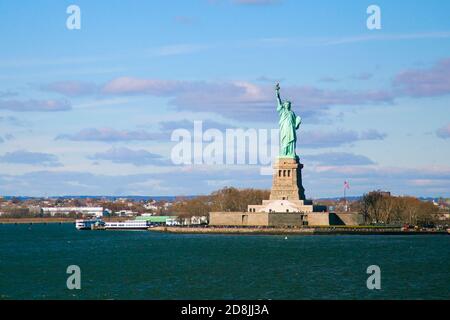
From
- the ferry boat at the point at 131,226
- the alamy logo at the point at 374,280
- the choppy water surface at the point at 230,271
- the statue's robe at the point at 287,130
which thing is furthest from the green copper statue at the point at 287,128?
the alamy logo at the point at 374,280

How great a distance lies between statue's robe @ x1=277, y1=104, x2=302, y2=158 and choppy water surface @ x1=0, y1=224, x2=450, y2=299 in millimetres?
21876

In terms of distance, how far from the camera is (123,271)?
52.4m

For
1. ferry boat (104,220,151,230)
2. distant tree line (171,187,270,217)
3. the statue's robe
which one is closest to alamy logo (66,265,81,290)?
the statue's robe

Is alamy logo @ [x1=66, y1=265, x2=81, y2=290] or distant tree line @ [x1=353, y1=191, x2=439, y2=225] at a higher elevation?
distant tree line @ [x1=353, y1=191, x2=439, y2=225]

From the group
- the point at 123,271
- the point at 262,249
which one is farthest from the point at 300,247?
the point at 123,271

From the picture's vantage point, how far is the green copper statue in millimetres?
100000

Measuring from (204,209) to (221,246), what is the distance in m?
59.7

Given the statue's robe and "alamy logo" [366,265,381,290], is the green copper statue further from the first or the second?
"alamy logo" [366,265,381,290]

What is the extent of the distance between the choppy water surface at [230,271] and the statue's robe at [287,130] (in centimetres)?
2188

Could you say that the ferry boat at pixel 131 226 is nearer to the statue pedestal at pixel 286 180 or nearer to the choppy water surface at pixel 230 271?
the statue pedestal at pixel 286 180

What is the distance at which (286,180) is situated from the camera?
324ft

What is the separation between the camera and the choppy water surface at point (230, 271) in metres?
42.2
